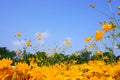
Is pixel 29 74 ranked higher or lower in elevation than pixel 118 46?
lower

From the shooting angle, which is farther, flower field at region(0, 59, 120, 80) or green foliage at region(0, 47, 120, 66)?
green foliage at region(0, 47, 120, 66)

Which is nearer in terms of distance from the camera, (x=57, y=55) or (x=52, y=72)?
(x=52, y=72)

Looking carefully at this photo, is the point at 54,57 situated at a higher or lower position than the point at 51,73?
higher

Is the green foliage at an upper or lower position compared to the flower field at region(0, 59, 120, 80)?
upper

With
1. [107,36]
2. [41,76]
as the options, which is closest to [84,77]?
[41,76]

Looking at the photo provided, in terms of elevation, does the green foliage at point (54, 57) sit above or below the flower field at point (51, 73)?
above

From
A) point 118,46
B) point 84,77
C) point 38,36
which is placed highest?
point 38,36

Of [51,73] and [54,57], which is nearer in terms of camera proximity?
[51,73]

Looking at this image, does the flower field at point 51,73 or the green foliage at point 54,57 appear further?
the green foliage at point 54,57

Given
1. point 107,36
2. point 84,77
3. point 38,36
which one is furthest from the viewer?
point 38,36

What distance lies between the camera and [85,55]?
1253 cm

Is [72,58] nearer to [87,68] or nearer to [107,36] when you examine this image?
[107,36]

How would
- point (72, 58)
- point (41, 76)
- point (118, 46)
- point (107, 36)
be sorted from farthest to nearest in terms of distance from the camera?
point (72, 58) → point (107, 36) → point (118, 46) → point (41, 76)

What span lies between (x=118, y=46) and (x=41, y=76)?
5715mm
